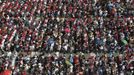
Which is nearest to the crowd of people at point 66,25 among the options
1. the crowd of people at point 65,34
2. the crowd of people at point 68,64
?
the crowd of people at point 65,34

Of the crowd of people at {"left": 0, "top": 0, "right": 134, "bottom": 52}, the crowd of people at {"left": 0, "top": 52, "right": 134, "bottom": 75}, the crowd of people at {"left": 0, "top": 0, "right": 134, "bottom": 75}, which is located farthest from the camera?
the crowd of people at {"left": 0, "top": 0, "right": 134, "bottom": 52}

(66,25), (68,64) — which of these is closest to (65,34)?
(66,25)

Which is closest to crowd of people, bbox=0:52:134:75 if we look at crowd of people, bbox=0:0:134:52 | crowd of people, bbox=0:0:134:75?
crowd of people, bbox=0:0:134:75

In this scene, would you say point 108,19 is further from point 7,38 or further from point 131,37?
point 7,38

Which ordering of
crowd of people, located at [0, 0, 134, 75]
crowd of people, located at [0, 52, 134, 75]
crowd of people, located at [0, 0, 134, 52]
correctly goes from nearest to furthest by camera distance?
crowd of people, located at [0, 52, 134, 75] → crowd of people, located at [0, 0, 134, 75] → crowd of people, located at [0, 0, 134, 52]

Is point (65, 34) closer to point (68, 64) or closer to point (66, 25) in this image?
point (66, 25)

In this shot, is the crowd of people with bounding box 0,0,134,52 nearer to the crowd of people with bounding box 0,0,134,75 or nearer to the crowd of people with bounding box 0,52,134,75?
the crowd of people with bounding box 0,0,134,75

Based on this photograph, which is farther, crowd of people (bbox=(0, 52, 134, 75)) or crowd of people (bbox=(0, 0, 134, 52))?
crowd of people (bbox=(0, 0, 134, 52))
